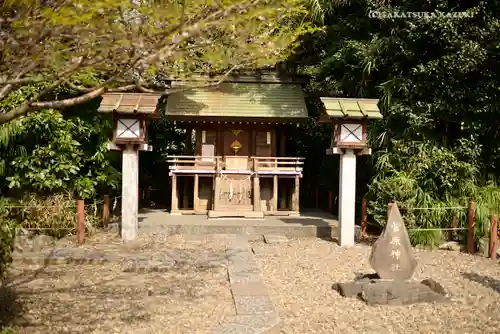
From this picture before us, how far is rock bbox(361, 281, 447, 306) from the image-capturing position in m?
6.47

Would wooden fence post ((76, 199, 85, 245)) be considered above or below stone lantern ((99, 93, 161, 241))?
below

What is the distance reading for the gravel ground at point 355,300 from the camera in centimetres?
564

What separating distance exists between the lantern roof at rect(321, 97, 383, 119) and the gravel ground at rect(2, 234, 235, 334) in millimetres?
3917

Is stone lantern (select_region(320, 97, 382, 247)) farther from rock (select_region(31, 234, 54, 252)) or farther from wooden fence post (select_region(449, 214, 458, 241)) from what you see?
rock (select_region(31, 234, 54, 252))

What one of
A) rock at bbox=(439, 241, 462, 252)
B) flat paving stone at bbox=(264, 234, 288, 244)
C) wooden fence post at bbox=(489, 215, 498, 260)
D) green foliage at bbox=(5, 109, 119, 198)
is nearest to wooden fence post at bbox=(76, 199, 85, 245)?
green foliage at bbox=(5, 109, 119, 198)

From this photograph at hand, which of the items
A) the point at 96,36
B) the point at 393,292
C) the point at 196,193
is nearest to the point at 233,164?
the point at 196,193

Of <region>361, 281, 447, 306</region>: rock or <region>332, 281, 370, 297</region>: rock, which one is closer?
<region>361, 281, 447, 306</region>: rock

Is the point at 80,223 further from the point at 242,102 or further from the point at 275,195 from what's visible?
the point at 242,102

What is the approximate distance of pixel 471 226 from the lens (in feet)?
33.0

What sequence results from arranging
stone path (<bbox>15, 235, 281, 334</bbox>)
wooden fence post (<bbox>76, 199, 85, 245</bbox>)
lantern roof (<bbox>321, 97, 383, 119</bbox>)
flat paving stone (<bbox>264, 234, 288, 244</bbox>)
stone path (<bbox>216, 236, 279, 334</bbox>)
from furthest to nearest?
1. flat paving stone (<bbox>264, 234, 288, 244</bbox>)
2. lantern roof (<bbox>321, 97, 383, 119</bbox>)
3. wooden fence post (<bbox>76, 199, 85, 245</bbox>)
4. stone path (<bbox>15, 235, 281, 334</bbox>)
5. stone path (<bbox>216, 236, 279, 334</bbox>)

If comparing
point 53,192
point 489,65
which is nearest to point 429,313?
point 489,65

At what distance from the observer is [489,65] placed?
36.2 ft

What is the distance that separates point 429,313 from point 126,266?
4.66 meters

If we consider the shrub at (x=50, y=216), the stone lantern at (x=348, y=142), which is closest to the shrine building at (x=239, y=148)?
the shrub at (x=50, y=216)
